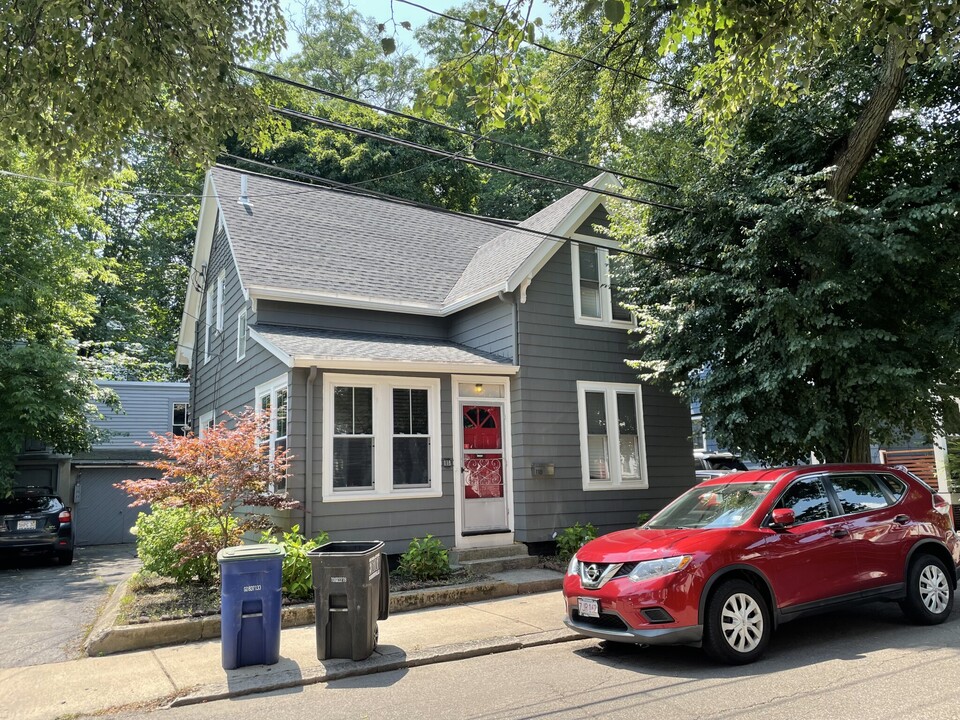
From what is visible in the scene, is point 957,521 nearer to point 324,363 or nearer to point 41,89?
point 324,363

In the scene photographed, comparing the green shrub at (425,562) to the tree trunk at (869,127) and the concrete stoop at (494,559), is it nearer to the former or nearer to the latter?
the concrete stoop at (494,559)

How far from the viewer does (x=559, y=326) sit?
1242cm

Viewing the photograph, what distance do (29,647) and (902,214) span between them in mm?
11727

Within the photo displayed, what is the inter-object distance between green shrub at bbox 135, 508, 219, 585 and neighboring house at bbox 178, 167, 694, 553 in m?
1.36

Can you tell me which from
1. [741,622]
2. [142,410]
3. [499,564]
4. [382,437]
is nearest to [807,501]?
[741,622]

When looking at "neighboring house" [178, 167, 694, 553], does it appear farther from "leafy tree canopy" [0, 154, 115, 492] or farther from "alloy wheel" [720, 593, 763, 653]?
"alloy wheel" [720, 593, 763, 653]

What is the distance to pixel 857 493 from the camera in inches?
276

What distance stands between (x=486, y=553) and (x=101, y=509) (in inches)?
512

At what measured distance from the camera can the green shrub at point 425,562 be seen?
9609 mm

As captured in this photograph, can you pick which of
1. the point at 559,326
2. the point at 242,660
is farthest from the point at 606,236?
the point at 242,660

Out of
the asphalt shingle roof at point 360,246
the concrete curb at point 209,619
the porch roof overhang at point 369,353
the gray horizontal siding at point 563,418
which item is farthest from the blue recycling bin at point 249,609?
the asphalt shingle roof at point 360,246

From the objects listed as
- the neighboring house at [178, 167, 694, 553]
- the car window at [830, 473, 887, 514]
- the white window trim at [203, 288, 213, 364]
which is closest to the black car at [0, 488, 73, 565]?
the neighboring house at [178, 167, 694, 553]

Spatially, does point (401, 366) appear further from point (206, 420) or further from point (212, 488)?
point (206, 420)

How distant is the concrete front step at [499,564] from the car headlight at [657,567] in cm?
468
